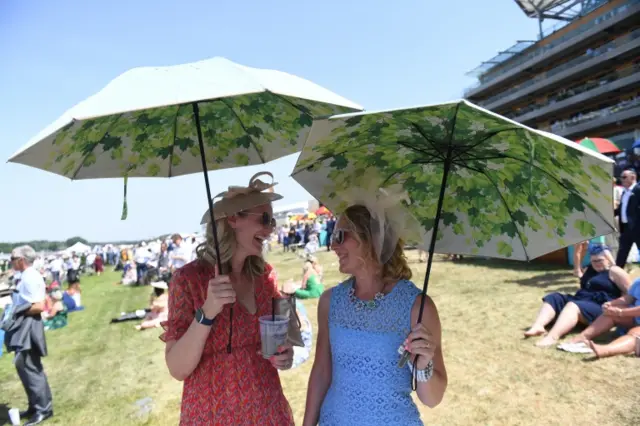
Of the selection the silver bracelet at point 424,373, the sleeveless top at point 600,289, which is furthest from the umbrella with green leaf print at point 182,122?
the sleeveless top at point 600,289

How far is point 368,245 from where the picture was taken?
211cm

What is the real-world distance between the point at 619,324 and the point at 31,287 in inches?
279

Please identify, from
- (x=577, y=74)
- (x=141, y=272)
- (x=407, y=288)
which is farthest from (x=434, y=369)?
(x=577, y=74)

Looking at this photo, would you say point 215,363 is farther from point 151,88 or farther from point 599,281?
point 599,281

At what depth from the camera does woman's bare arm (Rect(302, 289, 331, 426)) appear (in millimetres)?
2195

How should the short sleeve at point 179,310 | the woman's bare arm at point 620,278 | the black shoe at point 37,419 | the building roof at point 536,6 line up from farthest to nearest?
1. the building roof at point 536,6
2. the woman's bare arm at point 620,278
3. the black shoe at point 37,419
4. the short sleeve at point 179,310

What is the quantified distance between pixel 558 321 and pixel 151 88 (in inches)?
237

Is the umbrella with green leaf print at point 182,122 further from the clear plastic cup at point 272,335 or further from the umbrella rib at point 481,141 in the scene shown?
the clear plastic cup at point 272,335

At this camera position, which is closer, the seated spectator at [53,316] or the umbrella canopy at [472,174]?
the umbrella canopy at [472,174]

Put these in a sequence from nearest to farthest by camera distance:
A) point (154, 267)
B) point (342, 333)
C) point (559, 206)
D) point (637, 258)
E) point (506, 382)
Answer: point (559, 206) → point (342, 333) → point (506, 382) → point (637, 258) → point (154, 267)

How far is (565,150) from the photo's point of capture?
1.53m

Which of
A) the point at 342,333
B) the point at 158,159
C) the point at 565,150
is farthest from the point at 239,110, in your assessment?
the point at 565,150

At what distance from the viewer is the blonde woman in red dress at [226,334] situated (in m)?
1.90

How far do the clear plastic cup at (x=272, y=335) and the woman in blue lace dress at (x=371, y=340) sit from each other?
0.28 metres
